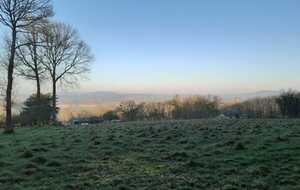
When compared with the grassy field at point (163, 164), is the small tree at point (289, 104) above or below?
above

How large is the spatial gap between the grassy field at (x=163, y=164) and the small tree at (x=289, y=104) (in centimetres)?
2392

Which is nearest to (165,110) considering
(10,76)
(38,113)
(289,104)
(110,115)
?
(110,115)

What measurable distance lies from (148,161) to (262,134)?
25.3 ft

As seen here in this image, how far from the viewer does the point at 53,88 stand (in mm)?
57250

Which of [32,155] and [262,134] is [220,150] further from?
[32,155]

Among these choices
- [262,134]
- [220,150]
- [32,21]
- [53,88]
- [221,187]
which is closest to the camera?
[221,187]

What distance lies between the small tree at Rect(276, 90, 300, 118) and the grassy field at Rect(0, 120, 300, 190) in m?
23.9

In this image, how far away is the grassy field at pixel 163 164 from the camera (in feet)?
38.5

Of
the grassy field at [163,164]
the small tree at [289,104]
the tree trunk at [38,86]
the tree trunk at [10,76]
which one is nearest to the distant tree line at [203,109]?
the small tree at [289,104]

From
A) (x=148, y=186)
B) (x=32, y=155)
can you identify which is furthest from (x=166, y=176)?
(x=32, y=155)

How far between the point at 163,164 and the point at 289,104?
110 ft

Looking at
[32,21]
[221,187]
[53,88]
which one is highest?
[32,21]

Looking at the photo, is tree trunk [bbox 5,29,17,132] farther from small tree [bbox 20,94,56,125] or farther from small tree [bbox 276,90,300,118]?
small tree [bbox 276,90,300,118]

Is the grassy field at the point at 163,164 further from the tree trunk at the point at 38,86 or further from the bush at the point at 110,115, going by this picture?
the bush at the point at 110,115
